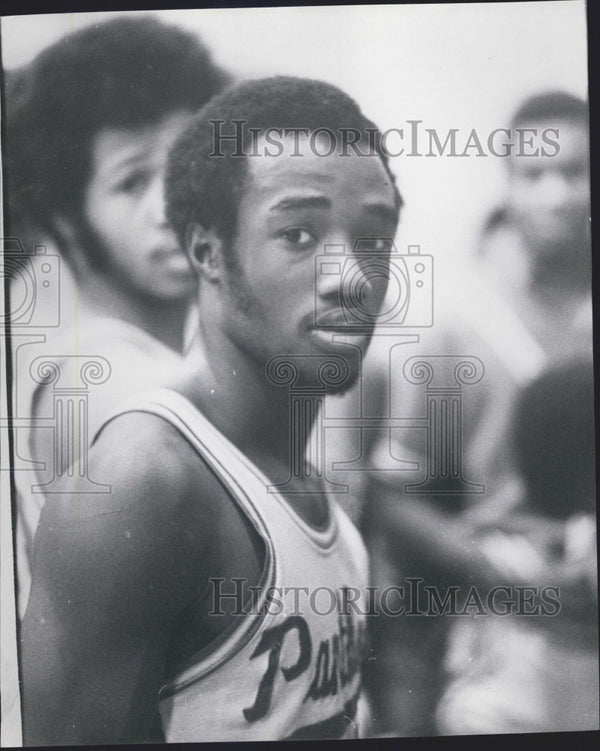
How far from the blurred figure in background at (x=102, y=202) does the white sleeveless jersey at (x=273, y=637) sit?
5.2 inches

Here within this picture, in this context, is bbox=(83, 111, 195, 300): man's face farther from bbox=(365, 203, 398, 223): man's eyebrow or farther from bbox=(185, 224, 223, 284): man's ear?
bbox=(365, 203, 398, 223): man's eyebrow

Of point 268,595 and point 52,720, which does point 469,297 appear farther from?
point 52,720

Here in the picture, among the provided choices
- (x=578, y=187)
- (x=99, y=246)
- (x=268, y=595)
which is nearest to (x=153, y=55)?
(x=99, y=246)

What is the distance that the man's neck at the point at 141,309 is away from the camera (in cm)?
201

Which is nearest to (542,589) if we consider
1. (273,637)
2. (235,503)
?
(273,637)

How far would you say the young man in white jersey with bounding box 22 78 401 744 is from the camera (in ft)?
6.46

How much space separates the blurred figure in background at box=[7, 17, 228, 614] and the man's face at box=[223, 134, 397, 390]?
0.15 metres

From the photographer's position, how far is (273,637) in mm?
1993

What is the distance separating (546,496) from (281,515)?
0.65m

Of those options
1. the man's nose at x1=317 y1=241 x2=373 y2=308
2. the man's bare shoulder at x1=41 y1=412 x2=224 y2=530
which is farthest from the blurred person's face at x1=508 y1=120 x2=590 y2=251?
the man's bare shoulder at x1=41 y1=412 x2=224 y2=530

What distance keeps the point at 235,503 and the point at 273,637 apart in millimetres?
333

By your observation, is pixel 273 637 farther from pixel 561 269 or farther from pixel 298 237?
pixel 561 269

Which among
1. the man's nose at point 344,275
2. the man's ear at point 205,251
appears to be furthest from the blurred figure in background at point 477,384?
the man's ear at point 205,251

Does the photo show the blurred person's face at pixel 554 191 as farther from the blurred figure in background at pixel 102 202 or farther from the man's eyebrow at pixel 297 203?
the blurred figure in background at pixel 102 202
